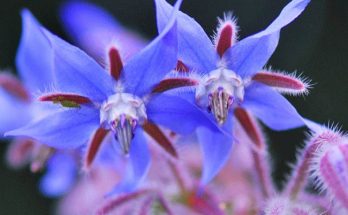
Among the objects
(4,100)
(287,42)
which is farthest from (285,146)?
(4,100)

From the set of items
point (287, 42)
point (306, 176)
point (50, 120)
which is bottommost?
point (50, 120)

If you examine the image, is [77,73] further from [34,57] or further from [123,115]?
[34,57]

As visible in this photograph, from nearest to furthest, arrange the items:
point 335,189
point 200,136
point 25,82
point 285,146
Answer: point 335,189 < point 200,136 < point 25,82 < point 285,146

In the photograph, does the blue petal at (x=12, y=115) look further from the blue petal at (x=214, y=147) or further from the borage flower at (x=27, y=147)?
the blue petal at (x=214, y=147)

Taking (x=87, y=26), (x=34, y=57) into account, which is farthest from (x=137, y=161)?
(x=87, y=26)

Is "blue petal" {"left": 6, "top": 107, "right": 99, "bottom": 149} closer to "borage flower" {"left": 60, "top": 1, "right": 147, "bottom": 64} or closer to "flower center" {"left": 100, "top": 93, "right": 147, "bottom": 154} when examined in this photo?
"flower center" {"left": 100, "top": 93, "right": 147, "bottom": 154}

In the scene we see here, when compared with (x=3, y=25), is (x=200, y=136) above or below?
below

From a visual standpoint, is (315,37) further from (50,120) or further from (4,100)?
(50,120)
